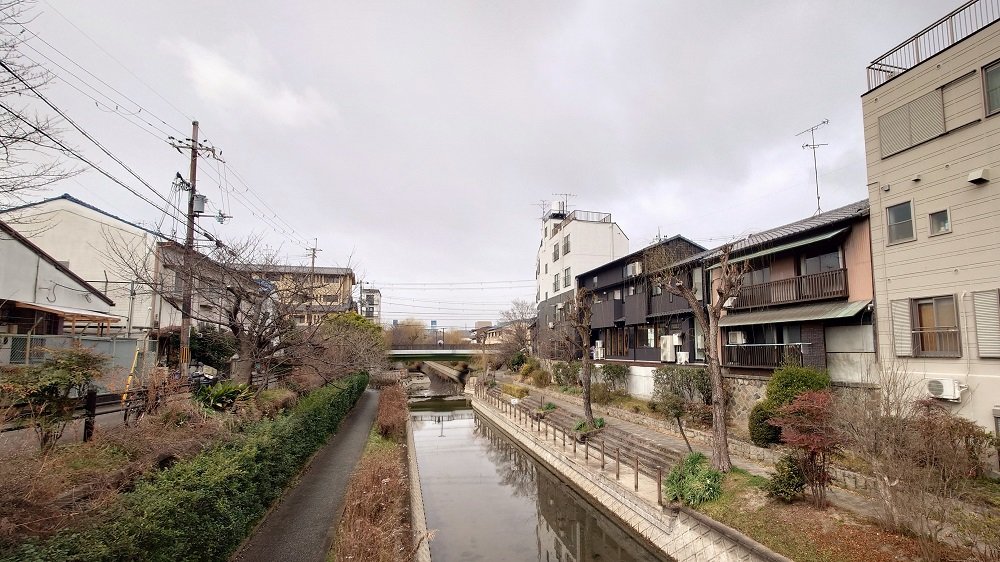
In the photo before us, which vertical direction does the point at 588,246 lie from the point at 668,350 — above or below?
above

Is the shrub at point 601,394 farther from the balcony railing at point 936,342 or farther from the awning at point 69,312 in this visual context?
the awning at point 69,312

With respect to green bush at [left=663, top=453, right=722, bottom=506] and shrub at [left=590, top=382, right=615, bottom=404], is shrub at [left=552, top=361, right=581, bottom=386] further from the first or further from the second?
green bush at [left=663, top=453, right=722, bottom=506]

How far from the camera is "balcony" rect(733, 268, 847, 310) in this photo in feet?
48.1

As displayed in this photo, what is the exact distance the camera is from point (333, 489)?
13156mm

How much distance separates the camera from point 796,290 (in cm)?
1612

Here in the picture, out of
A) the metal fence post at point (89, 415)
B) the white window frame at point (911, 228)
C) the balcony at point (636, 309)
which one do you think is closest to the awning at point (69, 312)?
the metal fence post at point (89, 415)

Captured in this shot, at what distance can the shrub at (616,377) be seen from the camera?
23953 mm

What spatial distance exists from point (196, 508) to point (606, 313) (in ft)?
87.2

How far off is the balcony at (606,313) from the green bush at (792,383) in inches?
638

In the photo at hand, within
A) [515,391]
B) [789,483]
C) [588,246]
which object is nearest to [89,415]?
[789,483]

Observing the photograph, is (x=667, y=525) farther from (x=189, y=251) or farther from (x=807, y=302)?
(x=189, y=251)

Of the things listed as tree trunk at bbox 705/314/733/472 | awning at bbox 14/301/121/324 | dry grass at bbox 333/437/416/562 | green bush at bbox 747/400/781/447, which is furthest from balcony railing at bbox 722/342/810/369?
awning at bbox 14/301/121/324

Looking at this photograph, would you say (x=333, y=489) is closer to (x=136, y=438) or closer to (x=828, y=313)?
(x=136, y=438)

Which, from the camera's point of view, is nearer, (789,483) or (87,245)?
(789,483)
